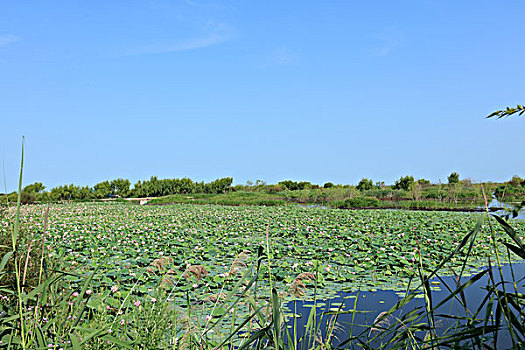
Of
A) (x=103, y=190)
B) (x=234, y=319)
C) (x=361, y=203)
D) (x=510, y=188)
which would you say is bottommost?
(x=234, y=319)

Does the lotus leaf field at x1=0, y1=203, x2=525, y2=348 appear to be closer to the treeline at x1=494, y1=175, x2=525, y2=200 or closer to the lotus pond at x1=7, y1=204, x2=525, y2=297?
the lotus pond at x1=7, y1=204, x2=525, y2=297

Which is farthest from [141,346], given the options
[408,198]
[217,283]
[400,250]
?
[408,198]

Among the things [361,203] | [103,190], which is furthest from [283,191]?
[103,190]

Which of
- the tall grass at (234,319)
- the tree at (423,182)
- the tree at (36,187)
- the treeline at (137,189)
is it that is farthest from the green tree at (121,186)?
the tall grass at (234,319)

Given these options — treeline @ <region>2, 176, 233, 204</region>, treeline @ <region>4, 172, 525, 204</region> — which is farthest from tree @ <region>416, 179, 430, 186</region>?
treeline @ <region>2, 176, 233, 204</region>

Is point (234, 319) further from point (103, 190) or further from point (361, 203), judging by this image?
point (103, 190)

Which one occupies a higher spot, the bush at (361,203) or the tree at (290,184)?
the tree at (290,184)

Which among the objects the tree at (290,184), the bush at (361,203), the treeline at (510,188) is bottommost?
the treeline at (510,188)

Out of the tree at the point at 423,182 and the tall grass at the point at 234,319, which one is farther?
the tree at the point at 423,182

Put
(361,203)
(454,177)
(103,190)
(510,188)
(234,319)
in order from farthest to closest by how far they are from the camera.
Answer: (103,190), (454,177), (361,203), (234,319), (510,188)

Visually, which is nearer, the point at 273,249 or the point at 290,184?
the point at 273,249

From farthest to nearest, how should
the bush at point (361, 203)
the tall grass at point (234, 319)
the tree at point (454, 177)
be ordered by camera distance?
1. the tree at point (454, 177)
2. the bush at point (361, 203)
3. the tall grass at point (234, 319)

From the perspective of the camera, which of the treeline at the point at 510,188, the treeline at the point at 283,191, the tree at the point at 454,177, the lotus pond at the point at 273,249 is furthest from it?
the tree at the point at 454,177

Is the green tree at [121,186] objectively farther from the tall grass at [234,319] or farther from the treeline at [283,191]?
the tall grass at [234,319]
